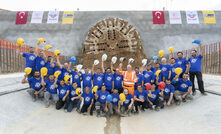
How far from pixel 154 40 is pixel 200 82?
837 cm

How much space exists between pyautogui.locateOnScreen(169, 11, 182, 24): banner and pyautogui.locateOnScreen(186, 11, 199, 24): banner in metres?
0.73

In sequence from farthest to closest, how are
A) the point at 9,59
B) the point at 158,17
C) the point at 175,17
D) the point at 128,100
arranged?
1. the point at 175,17
2. the point at 158,17
3. the point at 9,59
4. the point at 128,100

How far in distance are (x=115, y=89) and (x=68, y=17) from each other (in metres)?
10.7

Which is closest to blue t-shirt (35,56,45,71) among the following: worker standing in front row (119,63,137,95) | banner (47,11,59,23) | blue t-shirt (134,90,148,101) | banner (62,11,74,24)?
worker standing in front row (119,63,137,95)

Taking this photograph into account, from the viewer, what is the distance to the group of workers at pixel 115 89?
4.16m

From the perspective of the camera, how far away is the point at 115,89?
418 cm

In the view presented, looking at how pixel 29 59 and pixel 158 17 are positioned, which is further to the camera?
pixel 158 17

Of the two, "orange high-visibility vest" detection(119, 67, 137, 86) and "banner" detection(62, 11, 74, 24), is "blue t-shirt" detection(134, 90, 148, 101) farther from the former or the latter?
"banner" detection(62, 11, 74, 24)

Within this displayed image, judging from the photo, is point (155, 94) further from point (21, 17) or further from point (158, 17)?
point (21, 17)

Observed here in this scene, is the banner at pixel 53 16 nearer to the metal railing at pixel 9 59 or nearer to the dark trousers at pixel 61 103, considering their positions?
the metal railing at pixel 9 59

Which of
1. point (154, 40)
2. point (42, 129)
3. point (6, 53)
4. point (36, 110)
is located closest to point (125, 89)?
point (42, 129)

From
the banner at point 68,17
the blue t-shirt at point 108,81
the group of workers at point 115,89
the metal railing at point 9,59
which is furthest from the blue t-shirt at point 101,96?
the banner at point 68,17

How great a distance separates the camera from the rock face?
1084 cm

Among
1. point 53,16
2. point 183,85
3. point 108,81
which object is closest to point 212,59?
point 183,85
